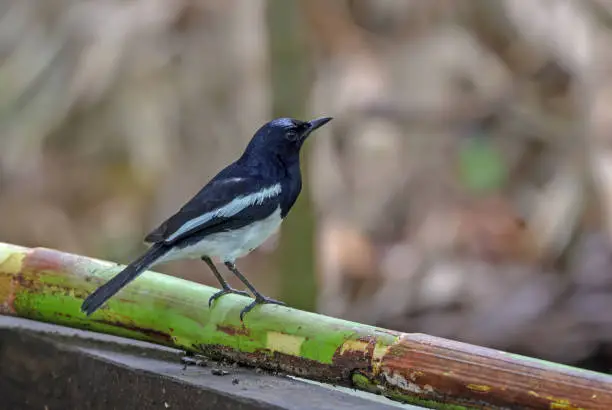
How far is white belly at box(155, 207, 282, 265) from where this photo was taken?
2961 mm

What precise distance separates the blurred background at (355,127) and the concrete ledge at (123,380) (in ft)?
11.8

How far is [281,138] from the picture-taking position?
3.05 meters

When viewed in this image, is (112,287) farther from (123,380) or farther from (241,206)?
(241,206)

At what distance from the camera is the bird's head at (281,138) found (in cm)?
304

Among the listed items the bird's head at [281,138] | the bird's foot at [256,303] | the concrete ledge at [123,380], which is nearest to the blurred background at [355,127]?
the bird's head at [281,138]

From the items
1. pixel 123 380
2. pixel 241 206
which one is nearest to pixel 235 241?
pixel 241 206

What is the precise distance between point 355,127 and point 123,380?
498cm

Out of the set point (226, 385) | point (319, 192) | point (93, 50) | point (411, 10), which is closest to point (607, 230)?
point (319, 192)

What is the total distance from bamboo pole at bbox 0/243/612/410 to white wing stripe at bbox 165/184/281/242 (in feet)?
0.54

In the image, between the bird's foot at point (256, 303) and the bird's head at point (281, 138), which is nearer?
the bird's foot at point (256, 303)

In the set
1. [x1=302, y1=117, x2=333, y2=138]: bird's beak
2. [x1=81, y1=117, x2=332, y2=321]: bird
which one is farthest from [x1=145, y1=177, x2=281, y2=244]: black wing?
[x1=302, y1=117, x2=333, y2=138]: bird's beak

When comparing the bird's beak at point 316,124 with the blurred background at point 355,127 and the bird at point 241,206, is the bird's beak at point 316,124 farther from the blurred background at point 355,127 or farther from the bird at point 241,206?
the blurred background at point 355,127

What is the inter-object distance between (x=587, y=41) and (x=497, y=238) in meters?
1.23

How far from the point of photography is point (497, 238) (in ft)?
23.1
